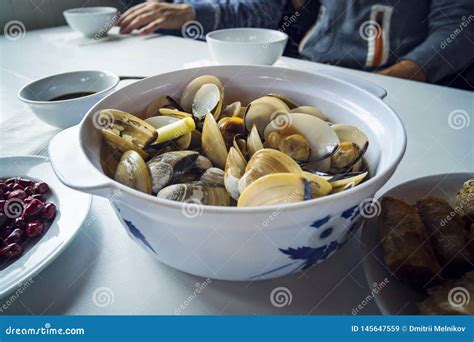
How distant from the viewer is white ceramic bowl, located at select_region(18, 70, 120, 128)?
1.91 feet

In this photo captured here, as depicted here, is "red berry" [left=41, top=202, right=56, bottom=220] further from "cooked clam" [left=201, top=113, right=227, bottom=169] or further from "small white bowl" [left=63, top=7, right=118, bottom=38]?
"small white bowl" [left=63, top=7, right=118, bottom=38]

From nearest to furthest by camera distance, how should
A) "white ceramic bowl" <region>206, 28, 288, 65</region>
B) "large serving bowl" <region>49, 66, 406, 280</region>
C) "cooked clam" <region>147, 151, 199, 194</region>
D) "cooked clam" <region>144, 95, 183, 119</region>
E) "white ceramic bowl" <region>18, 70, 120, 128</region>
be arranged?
"large serving bowl" <region>49, 66, 406, 280</region> → "cooked clam" <region>147, 151, 199, 194</region> → "cooked clam" <region>144, 95, 183, 119</region> → "white ceramic bowl" <region>18, 70, 120, 128</region> → "white ceramic bowl" <region>206, 28, 288, 65</region>

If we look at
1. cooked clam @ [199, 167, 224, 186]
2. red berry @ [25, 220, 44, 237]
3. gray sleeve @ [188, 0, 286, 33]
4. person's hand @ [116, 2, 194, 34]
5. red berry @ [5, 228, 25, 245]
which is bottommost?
person's hand @ [116, 2, 194, 34]

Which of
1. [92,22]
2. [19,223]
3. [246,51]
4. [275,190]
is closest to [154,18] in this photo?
[92,22]

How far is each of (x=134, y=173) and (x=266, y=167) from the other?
4.9 inches

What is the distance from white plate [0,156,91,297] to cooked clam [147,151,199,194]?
3.9 inches

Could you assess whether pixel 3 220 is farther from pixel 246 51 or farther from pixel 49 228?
pixel 246 51

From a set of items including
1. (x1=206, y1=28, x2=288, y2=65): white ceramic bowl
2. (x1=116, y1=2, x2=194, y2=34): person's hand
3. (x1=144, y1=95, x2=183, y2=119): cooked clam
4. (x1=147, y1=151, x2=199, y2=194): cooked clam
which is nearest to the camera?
(x1=147, y1=151, x2=199, y2=194): cooked clam

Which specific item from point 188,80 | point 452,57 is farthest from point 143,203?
point 452,57

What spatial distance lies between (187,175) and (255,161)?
8 centimetres

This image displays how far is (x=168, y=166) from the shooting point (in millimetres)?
364

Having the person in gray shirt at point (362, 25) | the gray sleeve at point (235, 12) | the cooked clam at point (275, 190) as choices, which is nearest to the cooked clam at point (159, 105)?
the cooked clam at point (275, 190)

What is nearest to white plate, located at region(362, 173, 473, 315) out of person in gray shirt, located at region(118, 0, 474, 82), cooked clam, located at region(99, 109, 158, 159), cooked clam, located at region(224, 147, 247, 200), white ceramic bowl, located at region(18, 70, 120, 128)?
cooked clam, located at region(224, 147, 247, 200)

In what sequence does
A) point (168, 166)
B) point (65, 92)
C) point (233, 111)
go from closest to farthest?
point (168, 166) < point (233, 111) < point (65, 92)
